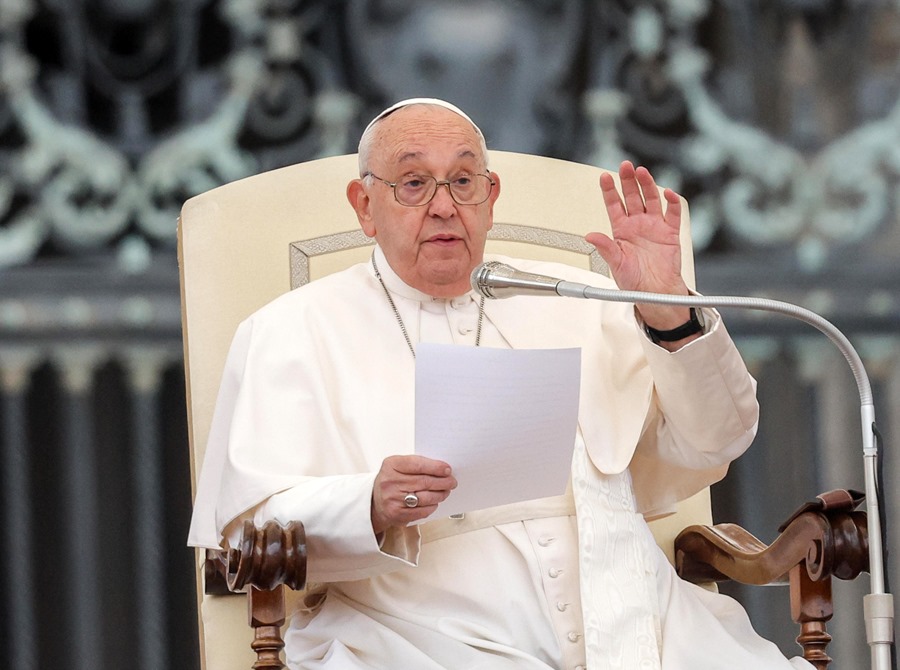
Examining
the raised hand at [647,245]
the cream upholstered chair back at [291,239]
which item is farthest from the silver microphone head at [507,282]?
the cream upholstered chair back at [291,239]

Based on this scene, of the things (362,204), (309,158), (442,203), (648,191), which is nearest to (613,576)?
(648,191)

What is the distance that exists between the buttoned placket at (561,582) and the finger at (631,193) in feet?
2.07

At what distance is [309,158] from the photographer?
4734mm

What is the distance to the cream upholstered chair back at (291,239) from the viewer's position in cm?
353

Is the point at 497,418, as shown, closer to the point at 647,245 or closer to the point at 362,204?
the point at 647,245

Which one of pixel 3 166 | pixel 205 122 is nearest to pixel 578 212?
pixel 205 122

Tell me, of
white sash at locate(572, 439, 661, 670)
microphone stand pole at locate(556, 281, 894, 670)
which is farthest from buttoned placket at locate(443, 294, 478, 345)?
microphone stand pole at locate(556, 281, 894, 670)

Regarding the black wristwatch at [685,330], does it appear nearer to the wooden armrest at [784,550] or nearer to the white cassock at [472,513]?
the white cassock at [472,513]

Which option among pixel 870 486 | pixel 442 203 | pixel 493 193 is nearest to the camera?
pixel 870 486

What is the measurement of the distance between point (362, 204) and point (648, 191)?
0.72m

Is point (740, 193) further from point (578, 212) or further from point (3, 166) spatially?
point (3, 166)

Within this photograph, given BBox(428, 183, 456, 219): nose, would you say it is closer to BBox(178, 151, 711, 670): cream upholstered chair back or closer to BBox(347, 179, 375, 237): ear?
BBox(347, 179, 375, 237): ear

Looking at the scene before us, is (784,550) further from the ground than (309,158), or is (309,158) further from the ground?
(309,158)

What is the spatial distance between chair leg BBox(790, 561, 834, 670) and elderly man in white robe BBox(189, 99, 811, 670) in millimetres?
47
